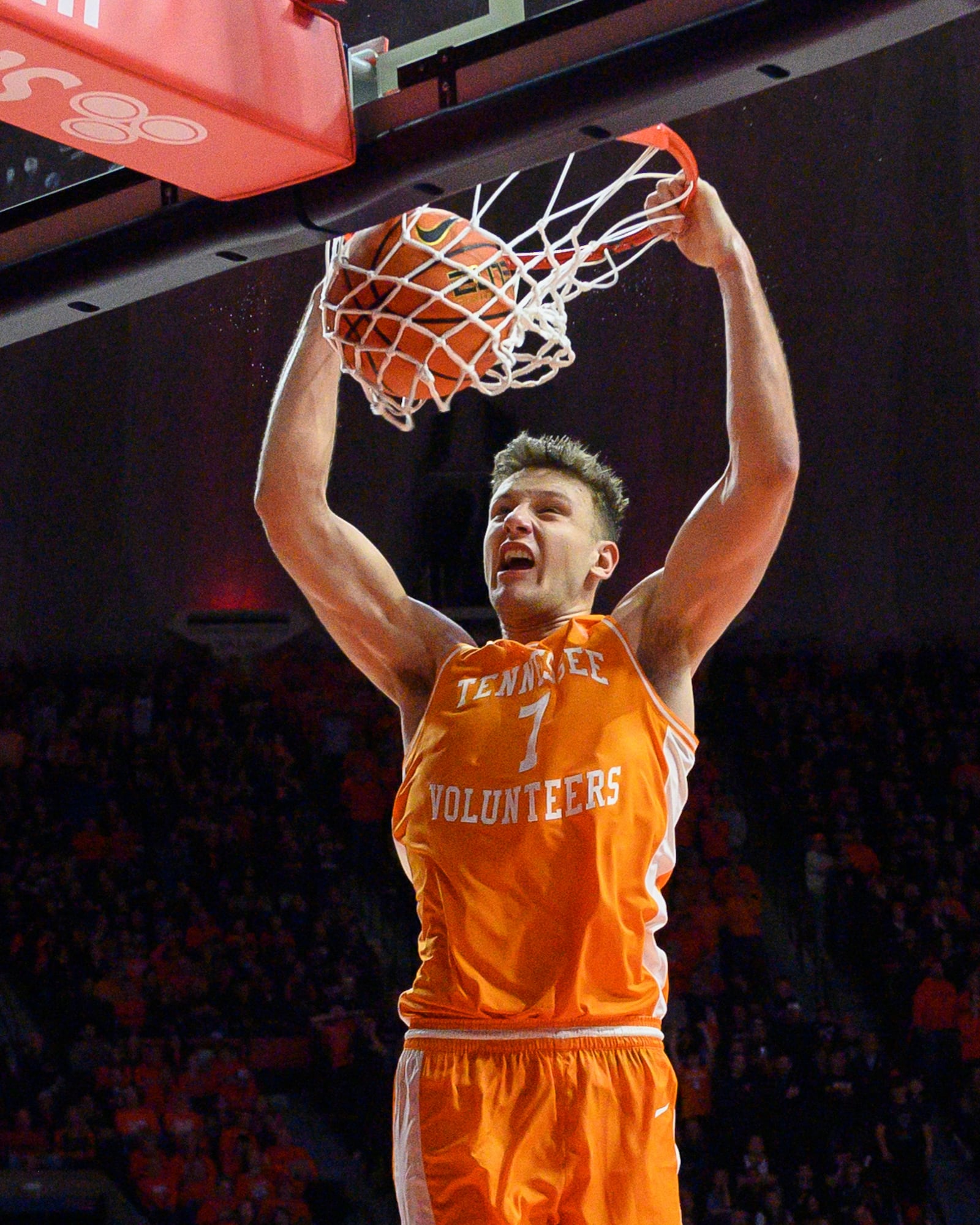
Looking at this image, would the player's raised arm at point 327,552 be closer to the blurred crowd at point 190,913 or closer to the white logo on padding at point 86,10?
the white logo on padding at point 86,10

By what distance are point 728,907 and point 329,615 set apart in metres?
5.92

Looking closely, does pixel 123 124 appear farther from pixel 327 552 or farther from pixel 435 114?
pixel 327 552

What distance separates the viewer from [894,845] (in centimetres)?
837

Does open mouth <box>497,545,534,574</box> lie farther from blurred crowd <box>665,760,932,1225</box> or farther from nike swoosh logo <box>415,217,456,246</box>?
blurred crowd <box>665,760,932,1225</box>

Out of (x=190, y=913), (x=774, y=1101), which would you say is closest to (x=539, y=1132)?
(x=774, y=1101)

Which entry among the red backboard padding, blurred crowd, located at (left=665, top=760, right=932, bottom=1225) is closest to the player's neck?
the red backboard padding

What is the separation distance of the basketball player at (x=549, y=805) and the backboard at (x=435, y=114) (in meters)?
0.62

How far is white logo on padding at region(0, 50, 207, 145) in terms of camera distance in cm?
186

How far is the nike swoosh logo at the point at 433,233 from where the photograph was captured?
2615 mm

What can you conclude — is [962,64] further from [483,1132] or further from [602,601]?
[483,1132]

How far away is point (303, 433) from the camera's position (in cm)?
288

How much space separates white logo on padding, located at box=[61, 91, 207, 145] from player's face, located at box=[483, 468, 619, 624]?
1048 millimetres

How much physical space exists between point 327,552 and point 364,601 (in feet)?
0.39

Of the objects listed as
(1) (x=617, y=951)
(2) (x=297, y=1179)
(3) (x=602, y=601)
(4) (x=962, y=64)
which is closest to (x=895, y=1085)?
(2) (x=297, y=1179)
